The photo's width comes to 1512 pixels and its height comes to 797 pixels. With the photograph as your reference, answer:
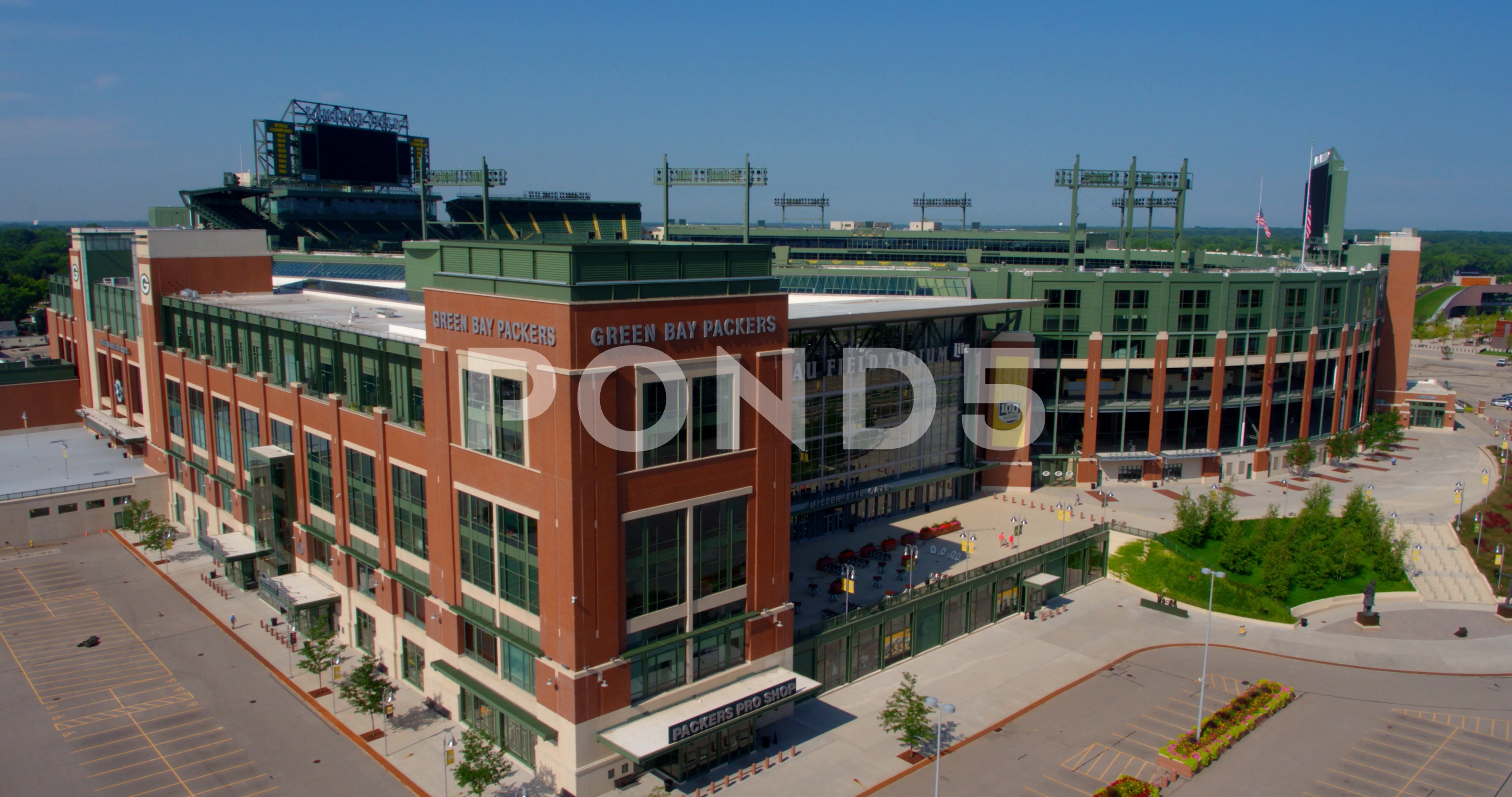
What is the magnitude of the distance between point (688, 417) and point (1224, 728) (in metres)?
26.5

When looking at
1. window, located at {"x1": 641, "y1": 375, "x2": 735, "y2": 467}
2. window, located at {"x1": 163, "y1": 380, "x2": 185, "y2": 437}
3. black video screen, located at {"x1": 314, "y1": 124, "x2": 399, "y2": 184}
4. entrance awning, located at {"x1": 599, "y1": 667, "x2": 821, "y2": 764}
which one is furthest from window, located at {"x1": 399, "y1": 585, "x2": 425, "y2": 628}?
black video screen, located at {"x1": 314, "y1": 124, "x2": 399, "y2": 184}

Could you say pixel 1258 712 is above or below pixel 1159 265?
below

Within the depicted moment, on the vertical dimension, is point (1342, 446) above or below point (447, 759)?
above

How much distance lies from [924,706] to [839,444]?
23724mm

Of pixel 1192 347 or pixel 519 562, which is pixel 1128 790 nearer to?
pixel 519 562

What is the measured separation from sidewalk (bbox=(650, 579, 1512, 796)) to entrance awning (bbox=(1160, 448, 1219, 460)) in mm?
22064

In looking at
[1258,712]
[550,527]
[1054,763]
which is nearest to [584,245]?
[550,527]

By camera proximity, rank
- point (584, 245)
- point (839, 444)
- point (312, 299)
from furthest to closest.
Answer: point (312, 299)
point (839, 444)
point (584, 245)

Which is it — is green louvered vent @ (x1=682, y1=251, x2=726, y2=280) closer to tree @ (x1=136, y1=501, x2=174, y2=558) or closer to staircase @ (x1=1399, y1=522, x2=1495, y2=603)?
tree @ (x1=136, y1=501, x2=174, y2=558)

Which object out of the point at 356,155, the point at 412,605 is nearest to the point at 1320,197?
the point at 412,605

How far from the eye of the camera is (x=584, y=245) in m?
32.3

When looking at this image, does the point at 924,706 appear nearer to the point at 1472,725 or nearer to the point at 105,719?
the point at 1472,725

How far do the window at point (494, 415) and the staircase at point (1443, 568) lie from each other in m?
54.6

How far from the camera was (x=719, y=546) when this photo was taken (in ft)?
121
